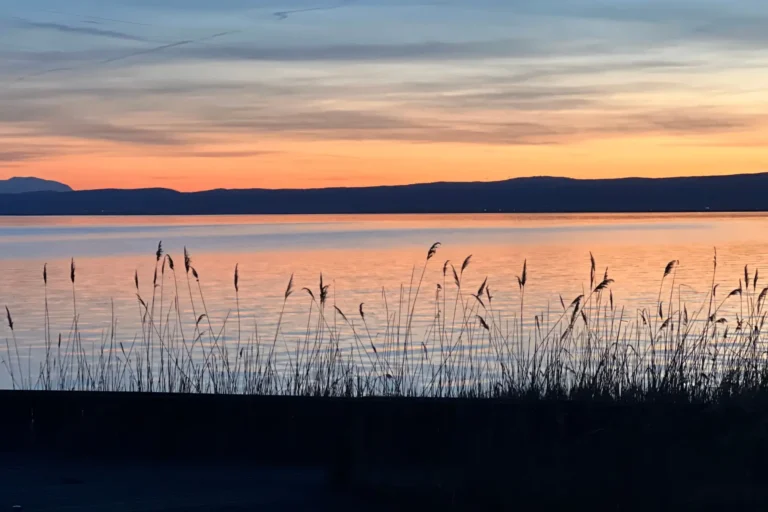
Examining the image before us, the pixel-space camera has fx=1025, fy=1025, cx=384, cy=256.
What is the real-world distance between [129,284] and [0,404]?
86.4ft

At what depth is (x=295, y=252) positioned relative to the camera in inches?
2188

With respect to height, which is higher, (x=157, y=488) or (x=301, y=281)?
(x=157, y=488)

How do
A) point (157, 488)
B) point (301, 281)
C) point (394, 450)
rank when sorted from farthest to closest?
point (301, 281), point (394, 450), point (157, 488)

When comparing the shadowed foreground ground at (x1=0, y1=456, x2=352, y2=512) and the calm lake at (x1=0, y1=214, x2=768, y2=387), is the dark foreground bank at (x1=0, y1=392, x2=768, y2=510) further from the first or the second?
the calm lake at (x1=0, y1=214, x2=768, y2=387)

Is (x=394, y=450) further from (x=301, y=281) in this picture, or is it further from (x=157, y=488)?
(x=301, y=281)

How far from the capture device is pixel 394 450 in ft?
24.1

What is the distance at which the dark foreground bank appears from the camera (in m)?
6.07

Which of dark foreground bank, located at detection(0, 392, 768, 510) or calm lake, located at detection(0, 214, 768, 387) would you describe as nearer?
dark foreground bank, located at detection(0, 392, 768, 510)

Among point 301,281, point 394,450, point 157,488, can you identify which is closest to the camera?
point 157,488

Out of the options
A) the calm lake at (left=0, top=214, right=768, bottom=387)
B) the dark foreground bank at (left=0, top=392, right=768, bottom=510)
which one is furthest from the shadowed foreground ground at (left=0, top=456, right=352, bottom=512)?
the calm lake at (left=0, top=214, right=768, bottom=387)

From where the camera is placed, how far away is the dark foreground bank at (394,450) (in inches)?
239

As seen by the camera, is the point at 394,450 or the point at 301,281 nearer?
the point at 394,450

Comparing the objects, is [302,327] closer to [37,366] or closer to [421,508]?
[37,366]

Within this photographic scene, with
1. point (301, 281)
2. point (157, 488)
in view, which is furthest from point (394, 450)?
point (301, 281)
